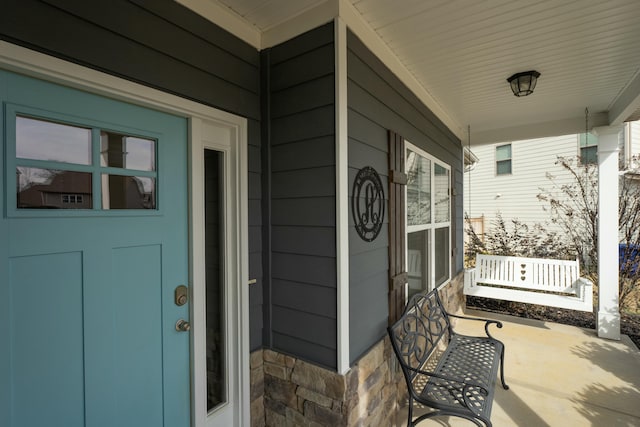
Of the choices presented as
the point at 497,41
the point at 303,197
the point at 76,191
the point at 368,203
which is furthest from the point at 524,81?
the point at 76,191

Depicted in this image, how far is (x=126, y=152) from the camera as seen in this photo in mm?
1378

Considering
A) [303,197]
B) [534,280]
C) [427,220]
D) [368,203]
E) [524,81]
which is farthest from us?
[534,280]

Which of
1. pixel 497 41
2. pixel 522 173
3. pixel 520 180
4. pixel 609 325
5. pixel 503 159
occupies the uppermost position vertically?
pixel 503 159

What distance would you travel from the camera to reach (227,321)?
1776mm

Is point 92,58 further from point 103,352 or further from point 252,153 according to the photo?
point 103,352

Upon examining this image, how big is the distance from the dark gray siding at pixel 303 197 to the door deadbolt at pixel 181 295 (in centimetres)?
51

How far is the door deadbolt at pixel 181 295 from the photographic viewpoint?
1.54m

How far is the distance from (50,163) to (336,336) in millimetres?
1491

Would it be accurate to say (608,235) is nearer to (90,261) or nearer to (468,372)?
(468,372)

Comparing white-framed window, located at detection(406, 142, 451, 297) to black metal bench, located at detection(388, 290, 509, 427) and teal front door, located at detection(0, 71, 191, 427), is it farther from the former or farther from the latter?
teal front door, located at detection(0, 71, 191, 427)

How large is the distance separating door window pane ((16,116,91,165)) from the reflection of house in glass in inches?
2.2

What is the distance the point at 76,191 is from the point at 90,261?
Answer: 0.28 metres

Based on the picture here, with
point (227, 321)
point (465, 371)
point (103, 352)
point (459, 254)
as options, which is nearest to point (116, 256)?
point (103, 352)

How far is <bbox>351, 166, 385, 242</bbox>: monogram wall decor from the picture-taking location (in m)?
1.84
